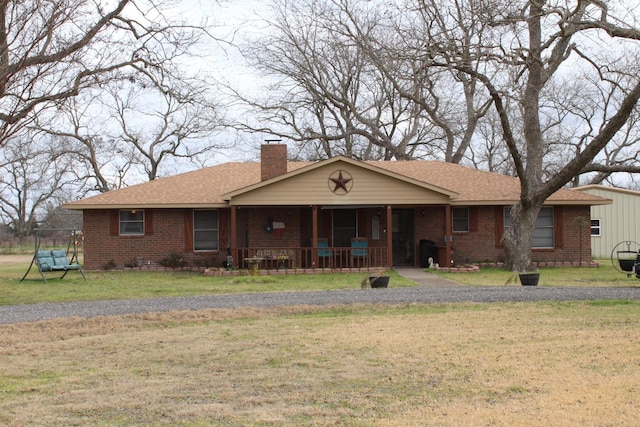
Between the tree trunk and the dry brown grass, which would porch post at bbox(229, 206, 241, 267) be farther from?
the dry brown grass

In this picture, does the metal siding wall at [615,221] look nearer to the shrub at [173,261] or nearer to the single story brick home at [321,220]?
the single story brick home at [321,220]

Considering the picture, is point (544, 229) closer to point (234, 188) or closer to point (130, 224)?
point (234, 188)

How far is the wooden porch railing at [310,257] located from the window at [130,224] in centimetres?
342

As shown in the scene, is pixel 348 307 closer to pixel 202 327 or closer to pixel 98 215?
pixel 202 327

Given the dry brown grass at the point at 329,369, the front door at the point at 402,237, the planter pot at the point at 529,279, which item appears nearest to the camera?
the dry brown grass at the point at 329,369

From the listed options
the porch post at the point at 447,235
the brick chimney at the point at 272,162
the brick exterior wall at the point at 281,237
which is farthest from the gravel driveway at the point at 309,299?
the brick chimney at the point at 272,162

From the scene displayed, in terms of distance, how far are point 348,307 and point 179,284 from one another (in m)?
7.04

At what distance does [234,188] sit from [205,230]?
5.91 ft

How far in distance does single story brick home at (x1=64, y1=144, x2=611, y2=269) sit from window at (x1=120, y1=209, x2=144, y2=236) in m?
0.03

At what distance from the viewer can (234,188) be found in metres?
23.9

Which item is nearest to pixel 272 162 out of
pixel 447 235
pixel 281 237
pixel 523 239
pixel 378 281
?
pixel 281 237

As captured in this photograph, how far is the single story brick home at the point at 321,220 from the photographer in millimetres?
21547

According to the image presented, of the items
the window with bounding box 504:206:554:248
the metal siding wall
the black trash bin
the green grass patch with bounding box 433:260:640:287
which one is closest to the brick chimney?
the black trash bin

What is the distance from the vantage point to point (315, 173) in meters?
21.6
